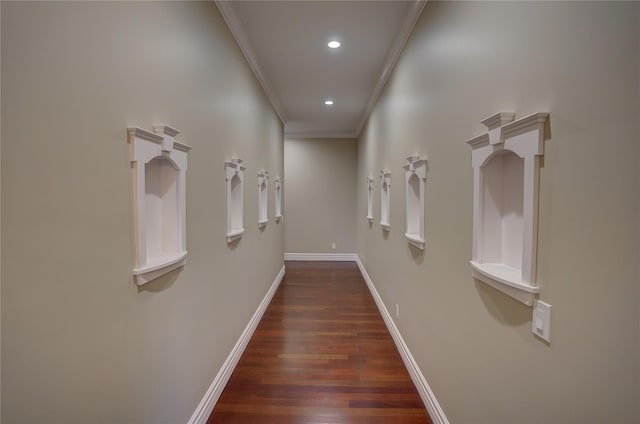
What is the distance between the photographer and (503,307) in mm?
1247

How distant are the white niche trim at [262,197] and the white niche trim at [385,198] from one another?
59.5 inches

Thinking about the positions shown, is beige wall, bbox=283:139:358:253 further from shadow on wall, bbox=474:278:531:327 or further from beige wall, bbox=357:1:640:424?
shadow on wall, bbox=474:278:531:327

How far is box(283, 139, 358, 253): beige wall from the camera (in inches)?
290

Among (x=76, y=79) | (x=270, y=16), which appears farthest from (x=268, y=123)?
(x=76, y=79)

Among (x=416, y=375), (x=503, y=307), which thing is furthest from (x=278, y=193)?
(x=503, y=307)

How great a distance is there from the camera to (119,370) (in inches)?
46.9

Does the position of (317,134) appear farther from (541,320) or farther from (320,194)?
(541,320)

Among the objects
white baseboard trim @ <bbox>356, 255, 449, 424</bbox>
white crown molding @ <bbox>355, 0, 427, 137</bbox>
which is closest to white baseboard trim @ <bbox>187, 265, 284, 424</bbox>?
white baseboard trim @ <bbox>356, 255, 449, 424</bbox>

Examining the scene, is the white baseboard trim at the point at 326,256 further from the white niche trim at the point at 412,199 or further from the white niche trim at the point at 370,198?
the white niche trim at the point at 412,199

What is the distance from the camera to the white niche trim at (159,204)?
1.27 metres

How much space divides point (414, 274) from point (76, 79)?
238 centimetres

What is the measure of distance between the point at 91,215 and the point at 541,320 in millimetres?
1516

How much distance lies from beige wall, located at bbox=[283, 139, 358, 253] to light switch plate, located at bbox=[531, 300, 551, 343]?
6.38 metres

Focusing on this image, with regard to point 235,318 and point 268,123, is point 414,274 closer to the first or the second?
point 235,318
